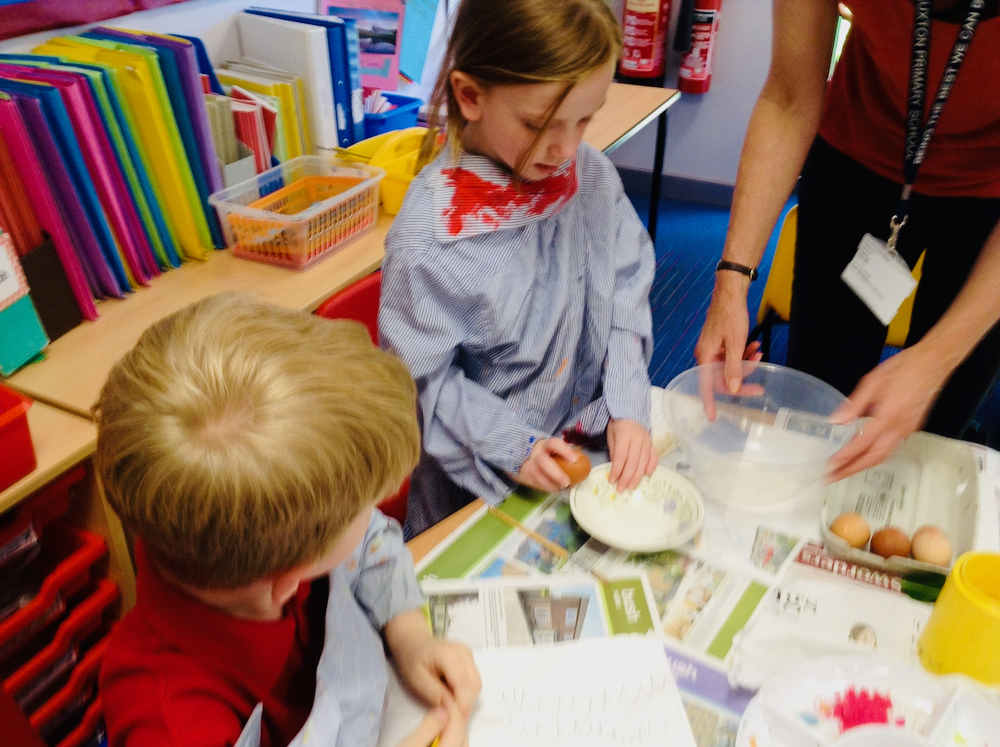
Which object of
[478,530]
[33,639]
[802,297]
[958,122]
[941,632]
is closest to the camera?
[941,632]

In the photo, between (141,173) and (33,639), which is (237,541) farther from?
(141,173)

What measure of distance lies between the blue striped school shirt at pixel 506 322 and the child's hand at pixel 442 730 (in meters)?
0.29

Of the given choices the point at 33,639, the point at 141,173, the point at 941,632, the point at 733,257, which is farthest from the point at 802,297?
the point at 33,639

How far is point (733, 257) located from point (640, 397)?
27 centimetres

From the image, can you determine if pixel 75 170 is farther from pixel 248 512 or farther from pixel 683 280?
pixel 683 280

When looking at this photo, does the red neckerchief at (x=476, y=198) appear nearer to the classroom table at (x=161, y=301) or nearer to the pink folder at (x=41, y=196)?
the classroom table at (x=161, y=301)

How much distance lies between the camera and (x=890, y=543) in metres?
0.78

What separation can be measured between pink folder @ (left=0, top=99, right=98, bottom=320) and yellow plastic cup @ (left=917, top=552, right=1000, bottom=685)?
1327mm

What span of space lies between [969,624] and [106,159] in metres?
1.41

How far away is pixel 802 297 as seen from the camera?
129cm

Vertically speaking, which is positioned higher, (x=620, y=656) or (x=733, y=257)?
(x=733, y=257)

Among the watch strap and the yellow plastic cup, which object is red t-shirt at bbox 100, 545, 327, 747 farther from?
the watch strap

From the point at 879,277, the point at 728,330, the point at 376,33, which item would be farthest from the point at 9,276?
the point at 376,33

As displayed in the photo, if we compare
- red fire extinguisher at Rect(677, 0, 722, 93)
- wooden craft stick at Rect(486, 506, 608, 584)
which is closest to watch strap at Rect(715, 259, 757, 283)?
wooden craft stick at Rect(486, 506, 608, 584)
